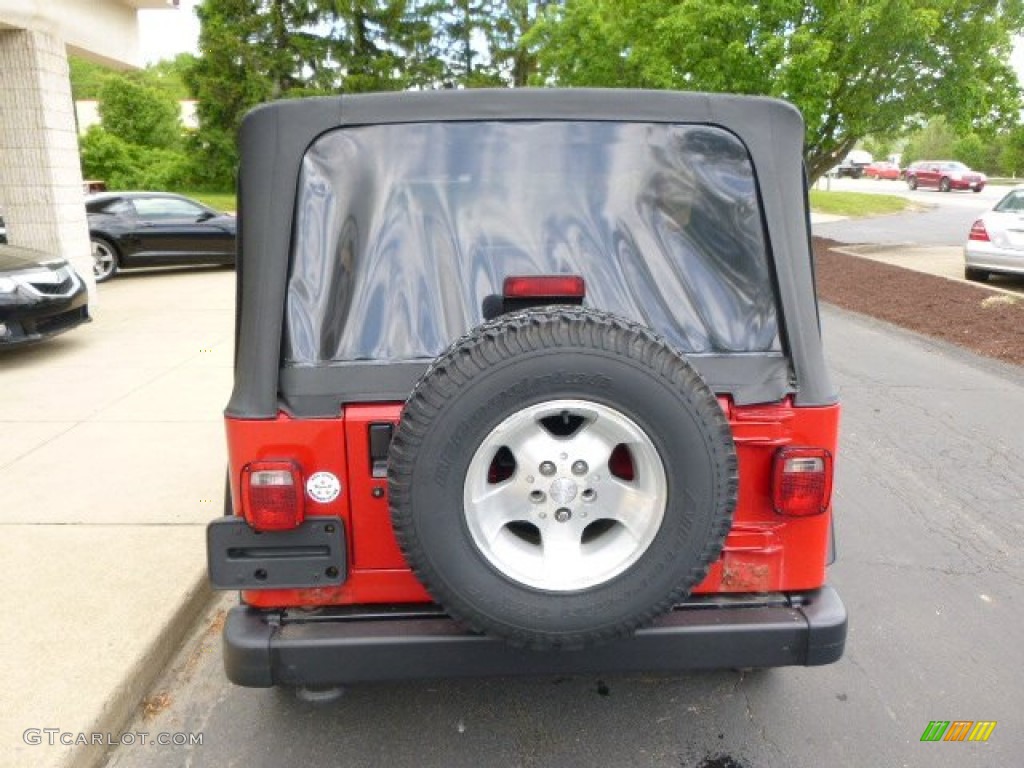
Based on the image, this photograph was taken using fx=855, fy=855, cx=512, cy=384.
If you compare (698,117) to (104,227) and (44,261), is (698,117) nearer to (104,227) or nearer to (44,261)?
(44,261)

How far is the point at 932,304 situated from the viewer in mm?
11375

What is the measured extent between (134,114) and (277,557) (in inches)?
1838

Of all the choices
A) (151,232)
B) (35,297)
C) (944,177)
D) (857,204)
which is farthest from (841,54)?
(944,177)

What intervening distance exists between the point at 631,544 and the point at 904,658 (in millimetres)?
1734

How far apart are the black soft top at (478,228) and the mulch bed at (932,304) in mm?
A: 6946

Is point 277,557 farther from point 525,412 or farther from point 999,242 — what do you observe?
point 999,242

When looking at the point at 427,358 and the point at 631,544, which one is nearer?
the point at 631,544

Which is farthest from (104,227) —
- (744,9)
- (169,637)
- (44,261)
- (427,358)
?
(427,358)

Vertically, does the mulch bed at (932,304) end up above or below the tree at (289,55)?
below

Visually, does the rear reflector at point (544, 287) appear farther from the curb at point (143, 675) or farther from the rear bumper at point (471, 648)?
the curb at point (143, 675)

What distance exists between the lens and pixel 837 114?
55.0ft

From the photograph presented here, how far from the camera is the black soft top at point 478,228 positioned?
2428mm

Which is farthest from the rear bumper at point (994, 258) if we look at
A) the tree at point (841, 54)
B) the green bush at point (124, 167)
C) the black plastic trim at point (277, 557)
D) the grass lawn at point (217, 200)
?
the green bush at point (124, 167)

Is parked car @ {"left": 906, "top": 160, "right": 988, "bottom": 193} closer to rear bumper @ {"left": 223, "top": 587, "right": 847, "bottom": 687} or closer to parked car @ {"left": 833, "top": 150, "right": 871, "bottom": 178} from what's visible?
parked car @ {"left": 833, "top": 150, "right": 871, "bottom": 178}
